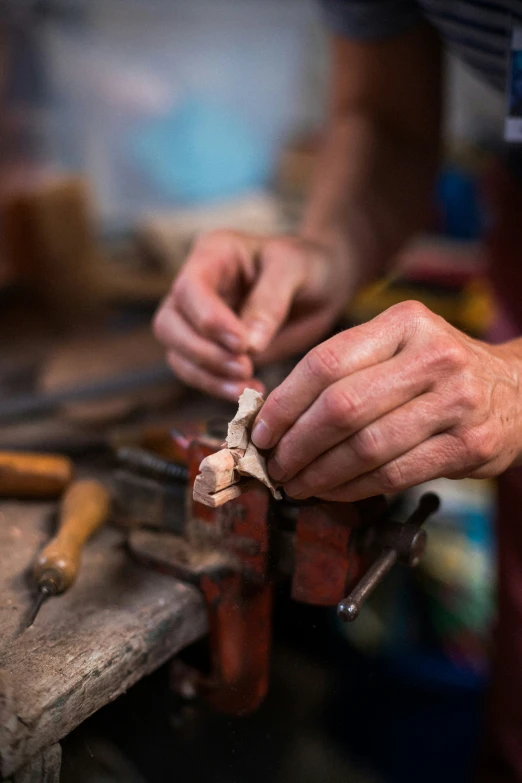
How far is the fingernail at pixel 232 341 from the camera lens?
0.93 metres

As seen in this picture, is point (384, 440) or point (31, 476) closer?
point (384, 440)

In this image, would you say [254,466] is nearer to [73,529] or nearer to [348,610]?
[348,610]

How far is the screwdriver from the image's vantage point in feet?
2.62

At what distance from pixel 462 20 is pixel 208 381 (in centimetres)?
56

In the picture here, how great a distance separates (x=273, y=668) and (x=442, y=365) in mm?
370

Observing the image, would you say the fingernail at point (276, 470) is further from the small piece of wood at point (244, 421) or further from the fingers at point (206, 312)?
the fingers at point (206, 312)

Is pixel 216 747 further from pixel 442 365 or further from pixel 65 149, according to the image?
pixel 65 149

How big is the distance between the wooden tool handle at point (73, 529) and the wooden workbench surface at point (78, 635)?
0.09 ft

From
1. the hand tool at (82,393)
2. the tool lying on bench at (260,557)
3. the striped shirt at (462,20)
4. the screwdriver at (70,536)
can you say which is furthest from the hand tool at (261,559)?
the hand tool at (82,393)

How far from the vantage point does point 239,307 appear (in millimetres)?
1093

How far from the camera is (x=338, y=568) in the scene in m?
0.76

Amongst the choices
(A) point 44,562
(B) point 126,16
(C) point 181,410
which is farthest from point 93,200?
(A) point 44,562

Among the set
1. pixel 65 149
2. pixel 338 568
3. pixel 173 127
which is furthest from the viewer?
pixel 173 127

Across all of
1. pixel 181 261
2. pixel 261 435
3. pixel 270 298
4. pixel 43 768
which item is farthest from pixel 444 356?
pixel 181 261
